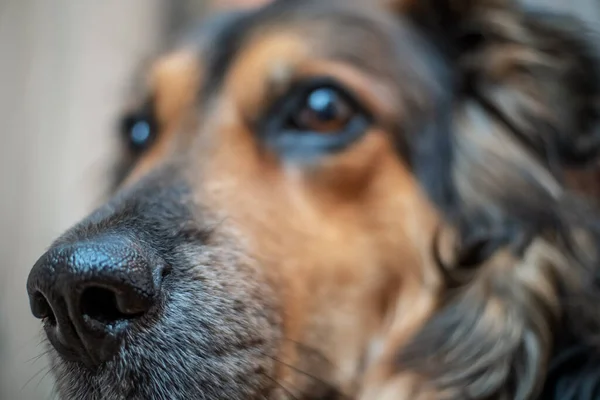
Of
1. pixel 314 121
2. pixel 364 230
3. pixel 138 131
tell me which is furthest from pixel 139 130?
pixel 364 230

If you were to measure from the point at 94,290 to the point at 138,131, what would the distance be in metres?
0.64

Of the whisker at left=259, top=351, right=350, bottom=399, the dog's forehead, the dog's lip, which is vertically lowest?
the whisker at left=259, top=351, right=350, bottom=399

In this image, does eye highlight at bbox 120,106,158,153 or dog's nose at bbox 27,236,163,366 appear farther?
eye highlight at bbox 120,106,158,153

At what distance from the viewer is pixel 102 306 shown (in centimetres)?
75

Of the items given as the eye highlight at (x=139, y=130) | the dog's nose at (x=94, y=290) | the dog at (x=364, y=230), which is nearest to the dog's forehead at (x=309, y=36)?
the dog at (x=364, y=230)

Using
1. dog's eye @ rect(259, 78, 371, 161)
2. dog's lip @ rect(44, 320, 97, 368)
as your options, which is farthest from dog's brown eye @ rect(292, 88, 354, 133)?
dog's lip @ rect(44, 320, 97, 368)

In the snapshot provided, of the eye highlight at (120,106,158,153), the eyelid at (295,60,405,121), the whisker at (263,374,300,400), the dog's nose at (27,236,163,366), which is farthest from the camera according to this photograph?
the eye highlight at (120,106,158,153)

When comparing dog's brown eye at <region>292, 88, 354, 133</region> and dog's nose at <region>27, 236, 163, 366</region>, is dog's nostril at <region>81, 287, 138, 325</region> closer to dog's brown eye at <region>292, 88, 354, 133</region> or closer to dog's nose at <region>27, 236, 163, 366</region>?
dog's nose at <region>27, 236, 163, 366</region>

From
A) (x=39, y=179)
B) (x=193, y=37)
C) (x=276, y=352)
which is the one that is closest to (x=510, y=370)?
(x=276, y=352)

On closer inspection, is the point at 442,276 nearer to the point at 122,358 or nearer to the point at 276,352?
the point at 276,352

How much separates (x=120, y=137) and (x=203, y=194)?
0.54 m

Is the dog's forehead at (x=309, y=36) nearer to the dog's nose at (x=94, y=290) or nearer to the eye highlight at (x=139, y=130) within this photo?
the eye highlight at (x=139, y=130)

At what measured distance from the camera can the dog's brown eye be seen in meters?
0.98

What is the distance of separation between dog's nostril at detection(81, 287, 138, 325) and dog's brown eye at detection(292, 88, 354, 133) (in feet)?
1.30
